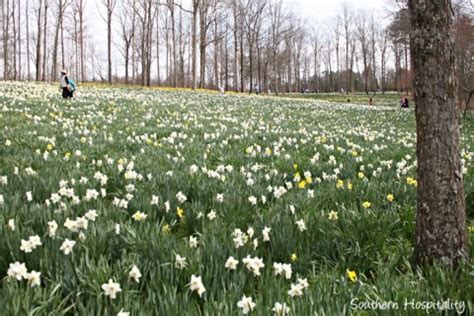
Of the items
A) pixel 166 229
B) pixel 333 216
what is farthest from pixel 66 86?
pixel 333 216

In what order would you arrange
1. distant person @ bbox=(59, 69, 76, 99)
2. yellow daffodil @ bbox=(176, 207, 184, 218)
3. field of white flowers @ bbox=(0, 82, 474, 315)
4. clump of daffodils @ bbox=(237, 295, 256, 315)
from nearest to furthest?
clump of daffodils @ bbox=(237, 295, 256, 315) → field of white flowers @ bbox=(0, 82, 474, 315) → yellow daffodil @ bbox=(176, 207, 184, 218) → distant person @ bbox=(59, 69, 76, 99)

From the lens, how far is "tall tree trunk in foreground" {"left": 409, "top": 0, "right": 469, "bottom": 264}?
232cm

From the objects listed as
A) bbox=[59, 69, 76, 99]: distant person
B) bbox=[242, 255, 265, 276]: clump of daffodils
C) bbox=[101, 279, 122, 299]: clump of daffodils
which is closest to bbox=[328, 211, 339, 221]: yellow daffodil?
bbox=[242, 255, 265, 276]: clump of daffodils

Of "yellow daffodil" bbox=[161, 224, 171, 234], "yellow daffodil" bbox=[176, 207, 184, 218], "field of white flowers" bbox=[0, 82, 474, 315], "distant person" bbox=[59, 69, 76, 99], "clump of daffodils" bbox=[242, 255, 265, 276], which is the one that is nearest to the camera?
"field of white flowers" bbox=[0, 82, 474, 315]

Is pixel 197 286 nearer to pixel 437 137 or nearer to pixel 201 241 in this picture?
pixel 201 241

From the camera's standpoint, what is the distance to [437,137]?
2.38m

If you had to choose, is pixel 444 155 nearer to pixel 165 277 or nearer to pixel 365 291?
pixel 365 291

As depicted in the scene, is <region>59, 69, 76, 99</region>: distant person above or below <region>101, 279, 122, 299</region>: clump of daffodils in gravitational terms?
above

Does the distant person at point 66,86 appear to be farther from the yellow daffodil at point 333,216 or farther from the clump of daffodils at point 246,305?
the clump of daffodils at point 246,305

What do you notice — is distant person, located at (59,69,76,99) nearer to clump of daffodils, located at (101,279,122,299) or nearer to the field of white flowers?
the field of white flowers

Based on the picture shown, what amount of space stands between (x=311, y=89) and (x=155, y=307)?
316 feet

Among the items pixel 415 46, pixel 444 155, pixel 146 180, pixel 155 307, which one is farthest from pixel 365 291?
pixel 146 180

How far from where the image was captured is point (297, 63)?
255 feet

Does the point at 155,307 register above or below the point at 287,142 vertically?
below
